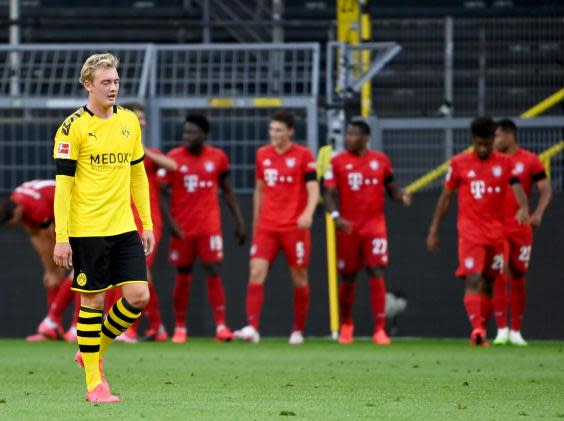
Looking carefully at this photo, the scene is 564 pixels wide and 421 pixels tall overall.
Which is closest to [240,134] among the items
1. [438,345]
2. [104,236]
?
[438,345]

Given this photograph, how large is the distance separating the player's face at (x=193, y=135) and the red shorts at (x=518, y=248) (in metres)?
3.15

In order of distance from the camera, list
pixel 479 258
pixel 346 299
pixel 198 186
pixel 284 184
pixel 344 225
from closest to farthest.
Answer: pixel 479 258 < pixel 344 225 < pixel 284 184 < pixel 346 299 < pixel 198 186

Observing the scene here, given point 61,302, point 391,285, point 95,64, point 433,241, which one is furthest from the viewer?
point 391,285

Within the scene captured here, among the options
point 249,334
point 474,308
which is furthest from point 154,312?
point 474,308

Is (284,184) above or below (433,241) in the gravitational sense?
above

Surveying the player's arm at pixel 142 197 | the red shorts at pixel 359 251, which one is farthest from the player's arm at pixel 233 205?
the player's arm at pixel 142 197

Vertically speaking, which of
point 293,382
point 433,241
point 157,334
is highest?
point 433,241

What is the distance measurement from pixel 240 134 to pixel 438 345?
3.43 meters

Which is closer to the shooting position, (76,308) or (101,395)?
(101,395)

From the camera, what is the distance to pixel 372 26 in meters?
18.1

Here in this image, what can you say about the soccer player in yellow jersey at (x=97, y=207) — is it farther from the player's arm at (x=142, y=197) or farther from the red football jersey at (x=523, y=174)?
the red football jersey at (x=523, y=174)

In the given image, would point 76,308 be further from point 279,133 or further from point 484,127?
point 484,127

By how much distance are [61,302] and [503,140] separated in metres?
4.59

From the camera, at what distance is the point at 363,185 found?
14523 mm
